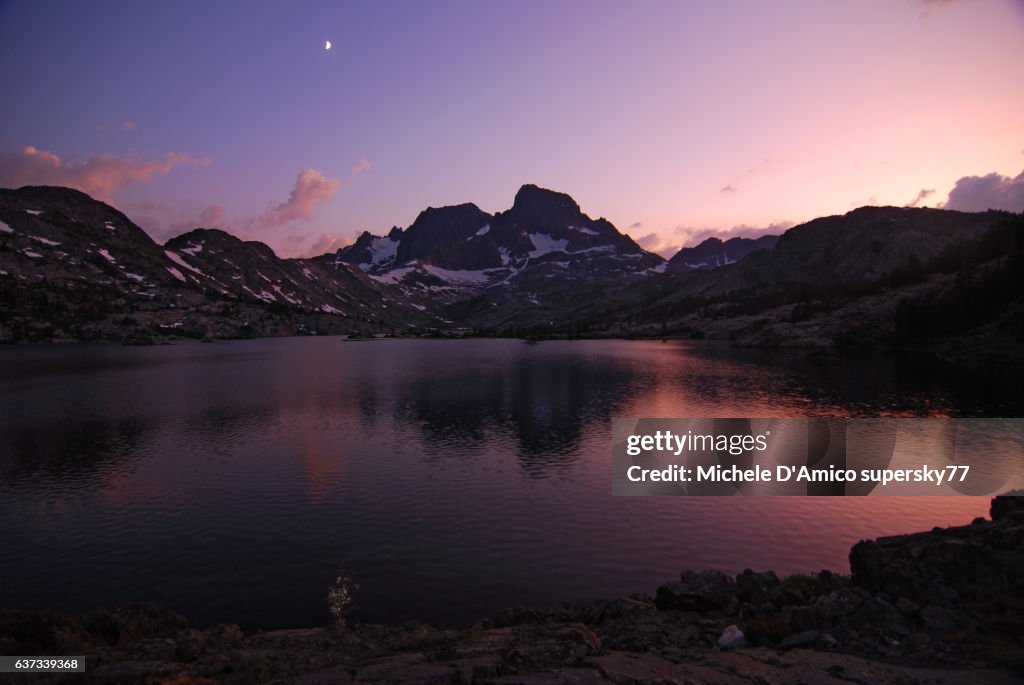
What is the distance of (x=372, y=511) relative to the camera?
141 feet

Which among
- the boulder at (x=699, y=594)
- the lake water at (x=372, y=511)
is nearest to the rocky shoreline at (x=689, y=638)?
the boulder at (x=699, y=594)

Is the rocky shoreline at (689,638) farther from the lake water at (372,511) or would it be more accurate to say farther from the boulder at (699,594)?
the lake water at (372,511)

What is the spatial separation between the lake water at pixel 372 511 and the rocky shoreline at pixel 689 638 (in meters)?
4.34

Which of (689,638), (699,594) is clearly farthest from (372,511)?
(689,638)

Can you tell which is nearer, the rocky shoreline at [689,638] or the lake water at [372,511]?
the rocky shoreline at [689,638]

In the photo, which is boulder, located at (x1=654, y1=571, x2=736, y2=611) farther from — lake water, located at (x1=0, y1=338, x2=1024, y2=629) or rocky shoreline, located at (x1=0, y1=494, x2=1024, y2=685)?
lake water, located at (x1=0, y1=338, x2=1024, y2=629)

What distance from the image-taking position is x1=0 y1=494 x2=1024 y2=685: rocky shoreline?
17.2m

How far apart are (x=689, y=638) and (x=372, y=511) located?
2857 centimetres

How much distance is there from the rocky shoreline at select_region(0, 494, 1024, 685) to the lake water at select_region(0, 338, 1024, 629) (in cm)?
434

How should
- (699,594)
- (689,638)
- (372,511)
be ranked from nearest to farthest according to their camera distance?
(689,638), (699,594), (372,511)

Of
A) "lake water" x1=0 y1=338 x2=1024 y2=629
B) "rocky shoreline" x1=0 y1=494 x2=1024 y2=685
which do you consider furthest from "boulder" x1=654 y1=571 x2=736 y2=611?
"lake water" x1=0 y1=338 x2=1024 y2=629

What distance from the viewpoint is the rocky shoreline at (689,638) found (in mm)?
17188

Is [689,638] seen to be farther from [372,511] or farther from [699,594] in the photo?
[372,511]

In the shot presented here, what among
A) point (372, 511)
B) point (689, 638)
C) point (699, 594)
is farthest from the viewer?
point (372, 511)
